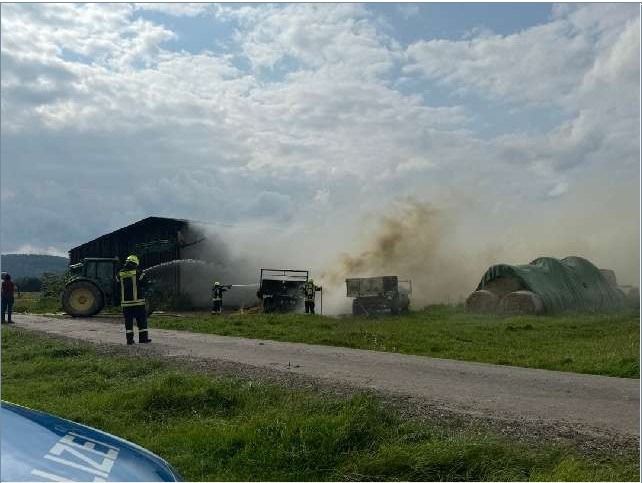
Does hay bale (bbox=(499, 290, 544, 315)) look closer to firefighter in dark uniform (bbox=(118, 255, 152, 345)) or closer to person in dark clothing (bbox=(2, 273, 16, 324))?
firefighter in dark uniform (bbox=(118, 255, 152, 345))

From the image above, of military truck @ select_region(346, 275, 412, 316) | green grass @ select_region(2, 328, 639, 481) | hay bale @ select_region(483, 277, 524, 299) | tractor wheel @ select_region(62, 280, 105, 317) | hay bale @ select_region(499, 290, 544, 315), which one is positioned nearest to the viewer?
green grass @ select_region(2, 328, 639, 481)

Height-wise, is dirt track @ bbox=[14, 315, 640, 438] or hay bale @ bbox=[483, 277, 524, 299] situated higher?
hay bale @ bbox=[483, 277, 524, 299]

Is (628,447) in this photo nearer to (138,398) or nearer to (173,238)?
(138,398)

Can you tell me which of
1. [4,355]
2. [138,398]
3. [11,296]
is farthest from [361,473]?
[11,296]

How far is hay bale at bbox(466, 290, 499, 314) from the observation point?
76.9 ft

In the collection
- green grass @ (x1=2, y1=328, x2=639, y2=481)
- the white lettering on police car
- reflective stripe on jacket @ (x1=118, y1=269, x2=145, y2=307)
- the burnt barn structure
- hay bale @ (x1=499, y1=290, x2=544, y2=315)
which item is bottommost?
green grass @ (x1=2, y1=328, x2=639, y2=481)

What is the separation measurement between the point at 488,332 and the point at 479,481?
11621mm

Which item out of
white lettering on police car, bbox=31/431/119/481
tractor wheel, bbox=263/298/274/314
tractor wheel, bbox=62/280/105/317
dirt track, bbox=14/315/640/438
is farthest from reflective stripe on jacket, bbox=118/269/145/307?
tractor wheel, bbox=263/298/274/314

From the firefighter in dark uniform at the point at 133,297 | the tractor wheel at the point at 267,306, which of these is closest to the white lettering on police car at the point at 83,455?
the firefighter in dark uniform at the point at 133,297

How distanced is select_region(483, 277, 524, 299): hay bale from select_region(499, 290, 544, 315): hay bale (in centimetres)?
54

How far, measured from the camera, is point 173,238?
28953 mm

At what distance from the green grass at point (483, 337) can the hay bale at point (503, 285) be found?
7.91 feet

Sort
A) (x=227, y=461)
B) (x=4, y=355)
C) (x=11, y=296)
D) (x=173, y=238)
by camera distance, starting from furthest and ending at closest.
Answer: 1. (x=173, y=238)
2. (x=11, y=296)
3. (x=4, y=355)
4. (x=227, y=461)

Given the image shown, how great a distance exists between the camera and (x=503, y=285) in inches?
950
